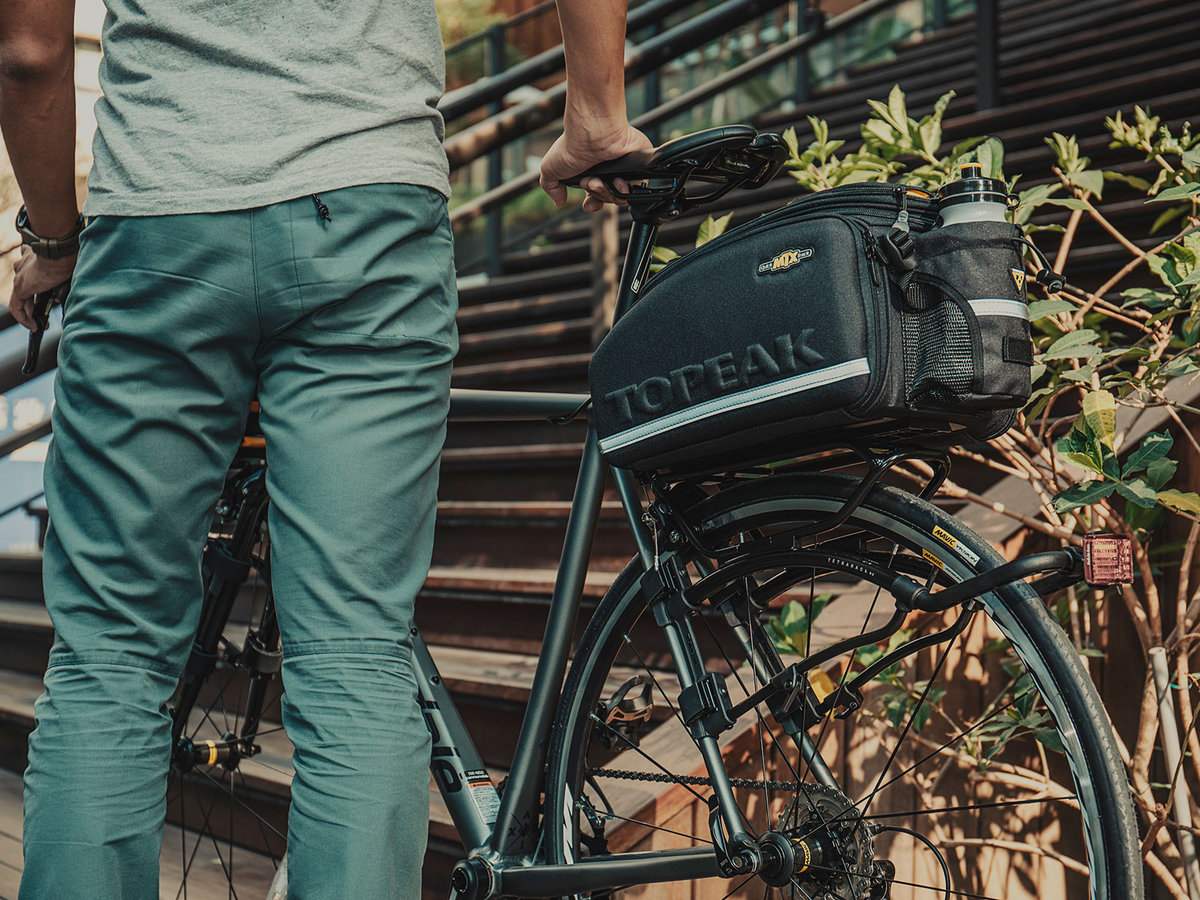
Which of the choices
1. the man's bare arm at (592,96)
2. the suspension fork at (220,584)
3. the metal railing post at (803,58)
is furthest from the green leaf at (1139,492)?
the metal railing post at (803,58)

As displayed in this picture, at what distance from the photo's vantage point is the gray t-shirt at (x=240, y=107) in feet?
2.84

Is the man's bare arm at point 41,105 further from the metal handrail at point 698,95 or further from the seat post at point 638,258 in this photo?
the metal handrail at point 698,95

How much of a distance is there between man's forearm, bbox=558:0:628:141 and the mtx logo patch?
0.95ft

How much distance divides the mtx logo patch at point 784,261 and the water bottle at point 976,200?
11cm

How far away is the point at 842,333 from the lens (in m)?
0.83

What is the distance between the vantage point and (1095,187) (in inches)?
58.3

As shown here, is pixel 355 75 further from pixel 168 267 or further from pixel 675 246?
pixel 675 246

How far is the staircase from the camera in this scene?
215 centimetres

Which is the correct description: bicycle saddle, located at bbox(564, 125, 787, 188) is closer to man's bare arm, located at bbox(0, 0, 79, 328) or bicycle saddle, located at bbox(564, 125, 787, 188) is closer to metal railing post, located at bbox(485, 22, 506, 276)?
man's bare arm, located at bbox(0, 0, 79, 328)

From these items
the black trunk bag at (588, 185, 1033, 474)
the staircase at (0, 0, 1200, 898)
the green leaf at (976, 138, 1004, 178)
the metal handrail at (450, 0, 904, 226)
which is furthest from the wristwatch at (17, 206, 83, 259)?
the metal handrail at (450, 0, 904, 226)

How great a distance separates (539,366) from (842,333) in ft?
6.85

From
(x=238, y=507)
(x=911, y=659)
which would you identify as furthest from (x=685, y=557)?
(x=238, y=507)

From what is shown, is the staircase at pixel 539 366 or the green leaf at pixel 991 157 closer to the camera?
the green leaf at pixel 991 157

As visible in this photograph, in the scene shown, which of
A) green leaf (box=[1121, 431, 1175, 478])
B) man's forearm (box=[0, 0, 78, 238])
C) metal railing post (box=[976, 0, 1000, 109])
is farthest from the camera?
metal railing post (box=[976, 0, 1000, 109])
